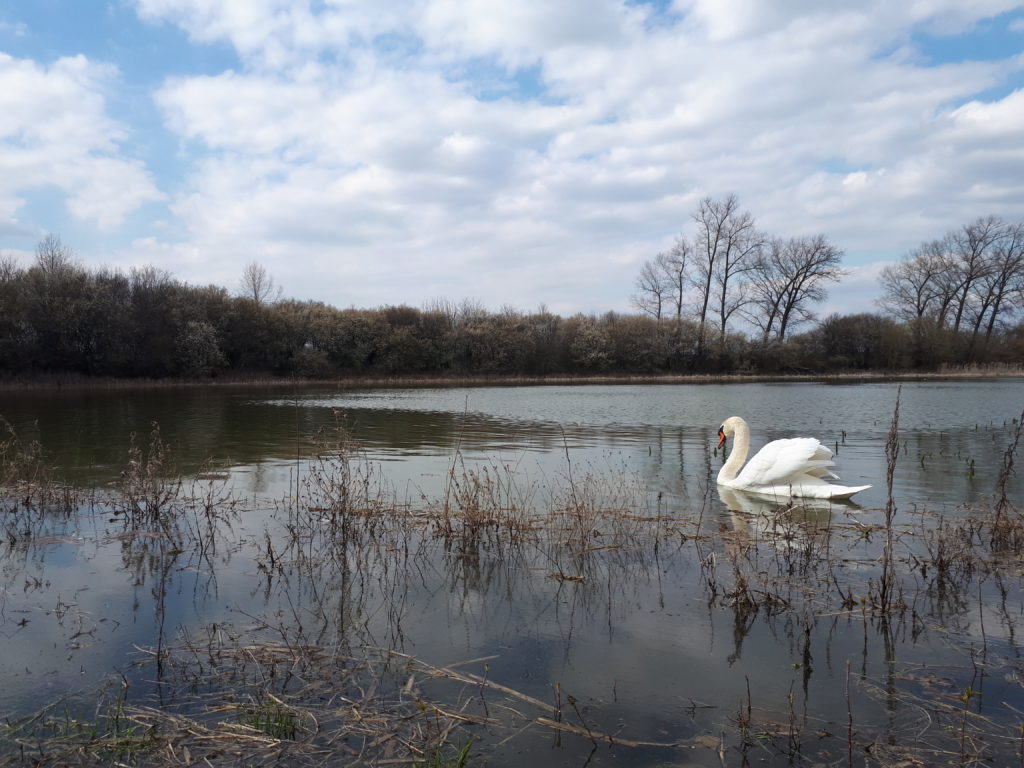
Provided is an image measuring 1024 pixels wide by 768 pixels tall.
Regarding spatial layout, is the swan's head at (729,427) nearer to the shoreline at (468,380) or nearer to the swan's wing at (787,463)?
the swan's wing at (787,463)

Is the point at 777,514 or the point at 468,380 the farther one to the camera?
the point at 468,380

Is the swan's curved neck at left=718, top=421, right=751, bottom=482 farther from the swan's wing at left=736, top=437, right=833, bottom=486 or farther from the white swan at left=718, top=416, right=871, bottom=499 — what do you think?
the swan's wing at left=736, top=437, right=833, bottom=486

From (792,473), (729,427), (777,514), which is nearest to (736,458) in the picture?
A: (729,427)

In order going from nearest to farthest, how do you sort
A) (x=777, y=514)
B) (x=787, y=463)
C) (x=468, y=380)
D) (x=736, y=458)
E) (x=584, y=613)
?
(x=584, y=613), (x=777, y=514), (x=787, y=463), (x=736, y=458), (x=468, y=380)

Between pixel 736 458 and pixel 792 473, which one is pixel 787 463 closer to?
pixel 792 473

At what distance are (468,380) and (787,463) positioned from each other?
139ft

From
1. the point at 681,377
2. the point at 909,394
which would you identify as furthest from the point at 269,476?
the point at 681,377

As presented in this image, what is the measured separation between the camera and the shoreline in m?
41.8

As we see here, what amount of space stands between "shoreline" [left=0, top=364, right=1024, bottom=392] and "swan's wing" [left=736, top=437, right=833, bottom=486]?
36.2m

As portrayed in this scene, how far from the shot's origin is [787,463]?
8.74 m

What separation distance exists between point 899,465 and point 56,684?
12161 millimetres

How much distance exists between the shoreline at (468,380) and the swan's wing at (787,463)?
36.2m

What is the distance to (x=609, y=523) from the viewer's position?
7.24 meters

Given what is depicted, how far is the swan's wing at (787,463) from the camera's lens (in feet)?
28.6
